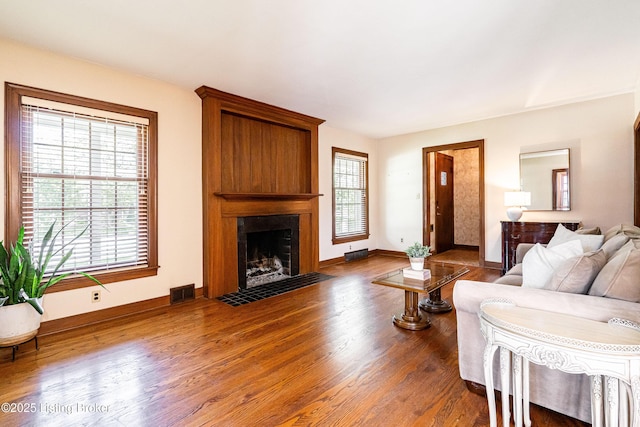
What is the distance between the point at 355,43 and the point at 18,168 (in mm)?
3138

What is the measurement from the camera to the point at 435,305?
10.6 feet

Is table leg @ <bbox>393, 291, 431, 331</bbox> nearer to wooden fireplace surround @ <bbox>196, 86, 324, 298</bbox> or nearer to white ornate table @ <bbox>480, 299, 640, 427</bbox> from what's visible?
white ornate table @ <bbox>480, 299, 640, 427</bbox>

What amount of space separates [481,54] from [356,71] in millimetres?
1201

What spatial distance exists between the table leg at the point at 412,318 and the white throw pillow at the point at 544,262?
1.09 meters

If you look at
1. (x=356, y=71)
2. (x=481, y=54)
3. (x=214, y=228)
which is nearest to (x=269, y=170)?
(x=214, y=228)

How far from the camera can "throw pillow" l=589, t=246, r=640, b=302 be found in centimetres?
149

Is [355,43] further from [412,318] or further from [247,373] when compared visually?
[247,373]

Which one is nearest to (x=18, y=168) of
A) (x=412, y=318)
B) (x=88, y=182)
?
(x=88, y=182)

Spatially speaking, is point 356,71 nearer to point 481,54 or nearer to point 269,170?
point 481,54

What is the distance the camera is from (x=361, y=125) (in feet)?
18.2

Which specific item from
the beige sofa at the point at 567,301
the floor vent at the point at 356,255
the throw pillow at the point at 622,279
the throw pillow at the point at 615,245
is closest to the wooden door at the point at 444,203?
the floor vent at the point at 356,255

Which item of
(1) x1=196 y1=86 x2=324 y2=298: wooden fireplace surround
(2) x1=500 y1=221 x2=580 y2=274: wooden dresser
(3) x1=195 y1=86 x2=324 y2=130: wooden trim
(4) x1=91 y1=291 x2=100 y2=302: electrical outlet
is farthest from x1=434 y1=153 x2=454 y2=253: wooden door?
(4) x1=91 y1=291 x2=100 y2=302: electrical outlet

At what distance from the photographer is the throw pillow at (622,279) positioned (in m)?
1.49

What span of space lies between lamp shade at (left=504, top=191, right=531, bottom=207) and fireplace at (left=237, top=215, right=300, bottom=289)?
332 centimetres
